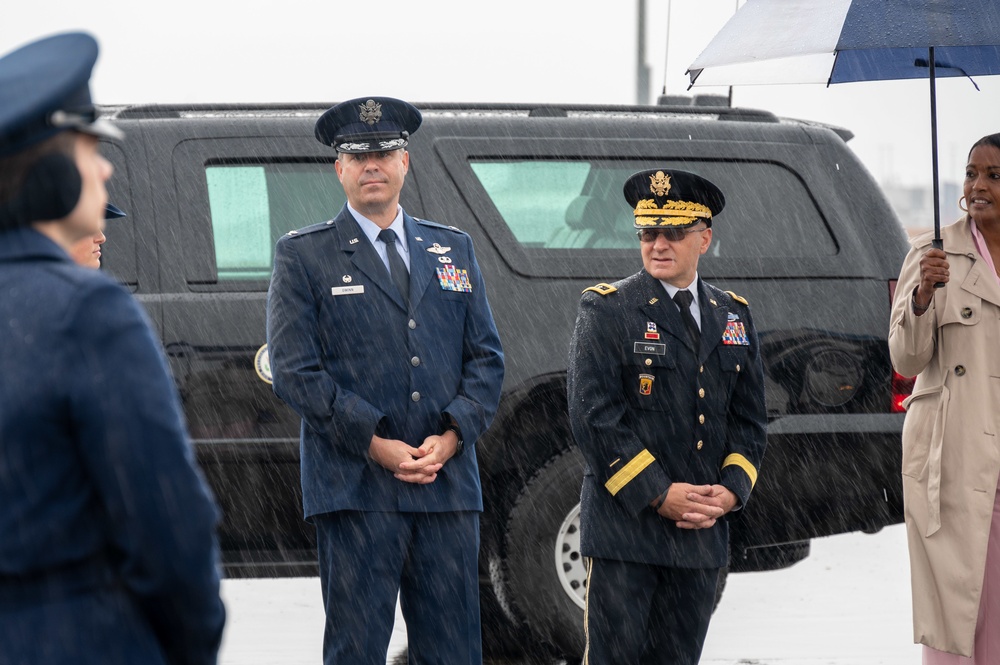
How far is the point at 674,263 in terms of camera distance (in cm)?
370

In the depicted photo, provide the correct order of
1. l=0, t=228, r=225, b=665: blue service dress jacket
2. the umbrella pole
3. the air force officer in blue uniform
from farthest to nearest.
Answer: the umbrella pole
the air force officer in blue uniform
l=0, t=228, r=225, b=665: blue service dress jacket

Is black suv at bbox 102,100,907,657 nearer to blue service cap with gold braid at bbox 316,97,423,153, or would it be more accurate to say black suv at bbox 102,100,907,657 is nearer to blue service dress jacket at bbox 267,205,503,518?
blue service dress jacket at bbox 267,205,503,518

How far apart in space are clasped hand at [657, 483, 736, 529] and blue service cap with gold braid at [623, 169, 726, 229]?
2.53 ft

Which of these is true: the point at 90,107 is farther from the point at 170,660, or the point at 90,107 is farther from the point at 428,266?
the point at 428,266

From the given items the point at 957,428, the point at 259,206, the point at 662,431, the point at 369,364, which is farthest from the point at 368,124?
the point at 957,428

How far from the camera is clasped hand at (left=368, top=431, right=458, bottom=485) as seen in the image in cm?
354

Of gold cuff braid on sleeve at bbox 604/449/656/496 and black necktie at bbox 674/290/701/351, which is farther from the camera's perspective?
black necktie at bbox 674/290/701/351

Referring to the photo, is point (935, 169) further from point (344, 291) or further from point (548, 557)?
point (548, 557)

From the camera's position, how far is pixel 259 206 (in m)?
5.22

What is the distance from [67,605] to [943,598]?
9.76 feet

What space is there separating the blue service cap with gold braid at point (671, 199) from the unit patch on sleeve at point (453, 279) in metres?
0.55

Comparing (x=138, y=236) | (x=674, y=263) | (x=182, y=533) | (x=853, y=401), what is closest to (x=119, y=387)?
(x=182, y=533)

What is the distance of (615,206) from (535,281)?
0.51 meters

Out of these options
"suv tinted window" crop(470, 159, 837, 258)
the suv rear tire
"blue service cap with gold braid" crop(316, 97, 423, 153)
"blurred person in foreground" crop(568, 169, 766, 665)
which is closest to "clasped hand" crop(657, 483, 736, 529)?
"blurred person in foreground" crop(568, 169, 766, 665)
